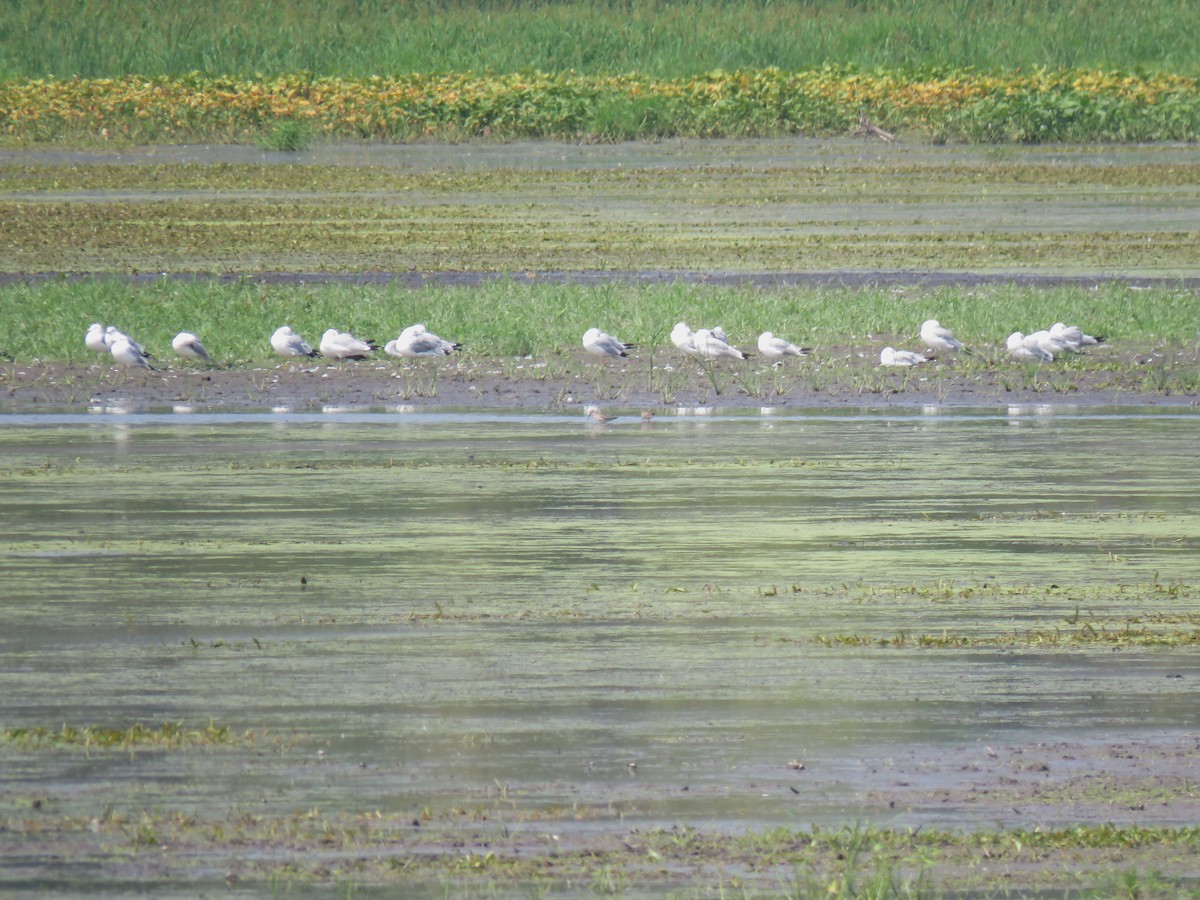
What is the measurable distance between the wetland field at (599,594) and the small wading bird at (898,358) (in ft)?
0.48

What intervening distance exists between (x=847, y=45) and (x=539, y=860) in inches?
1904

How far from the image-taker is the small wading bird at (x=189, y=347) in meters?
16.7

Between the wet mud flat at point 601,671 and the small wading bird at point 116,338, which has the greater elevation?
the wet mud flat at point 601,671

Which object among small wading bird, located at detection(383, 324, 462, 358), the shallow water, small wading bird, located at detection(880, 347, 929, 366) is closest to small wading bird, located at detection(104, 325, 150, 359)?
small wading bird, located at detection(383, 324, 462, 358)

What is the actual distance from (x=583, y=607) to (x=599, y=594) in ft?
0.90

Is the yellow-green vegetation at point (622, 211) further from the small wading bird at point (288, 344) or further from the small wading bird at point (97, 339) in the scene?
the small wading bird at point (97, 339)

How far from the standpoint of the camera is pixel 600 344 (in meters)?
16.8

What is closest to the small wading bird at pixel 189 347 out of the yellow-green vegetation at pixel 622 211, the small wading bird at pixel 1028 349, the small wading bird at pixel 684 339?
the small wading bird at pixel 684 339

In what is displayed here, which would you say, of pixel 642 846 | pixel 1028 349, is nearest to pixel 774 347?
pixel 1028 349

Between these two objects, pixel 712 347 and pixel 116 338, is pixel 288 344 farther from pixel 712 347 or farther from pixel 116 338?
pixel 712 347

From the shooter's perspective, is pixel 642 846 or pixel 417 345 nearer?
pixel 642 846

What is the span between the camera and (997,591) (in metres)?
9.27

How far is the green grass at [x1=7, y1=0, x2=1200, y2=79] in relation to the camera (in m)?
50.8

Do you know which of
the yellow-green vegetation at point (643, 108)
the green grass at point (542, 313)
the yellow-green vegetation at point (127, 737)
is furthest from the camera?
the yellow-green vegetation at point (643, 108)
